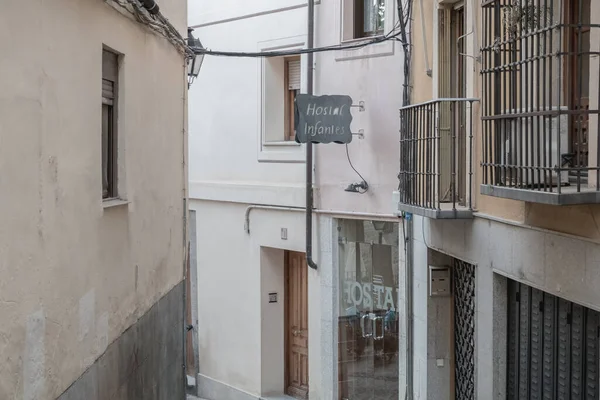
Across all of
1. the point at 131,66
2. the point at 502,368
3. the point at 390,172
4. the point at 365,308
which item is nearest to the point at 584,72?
the point at 502,368

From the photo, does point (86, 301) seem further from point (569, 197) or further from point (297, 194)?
point (297, 194)

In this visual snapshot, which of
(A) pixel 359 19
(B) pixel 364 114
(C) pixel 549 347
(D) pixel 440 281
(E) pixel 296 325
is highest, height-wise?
(A) pixel 359 19

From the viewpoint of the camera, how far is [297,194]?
1348 cm

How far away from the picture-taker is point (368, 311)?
42.1 feet

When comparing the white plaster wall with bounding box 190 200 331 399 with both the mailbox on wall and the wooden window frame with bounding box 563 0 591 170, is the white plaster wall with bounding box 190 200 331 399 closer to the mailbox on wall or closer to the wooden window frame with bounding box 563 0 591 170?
the mailbox on wall

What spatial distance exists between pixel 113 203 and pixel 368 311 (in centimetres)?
649

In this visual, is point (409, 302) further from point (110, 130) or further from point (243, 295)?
point (110, 130)

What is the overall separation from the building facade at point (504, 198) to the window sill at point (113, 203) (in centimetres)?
292

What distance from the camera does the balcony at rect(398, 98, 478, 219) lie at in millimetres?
8586

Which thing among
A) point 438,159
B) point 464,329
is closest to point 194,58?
point 438,159

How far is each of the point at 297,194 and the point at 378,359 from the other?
275cm

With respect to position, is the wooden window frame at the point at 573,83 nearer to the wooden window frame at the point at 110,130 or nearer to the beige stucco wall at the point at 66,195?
the beige stucco wall at the point at 66,195

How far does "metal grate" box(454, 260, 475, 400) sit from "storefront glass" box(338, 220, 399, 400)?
7.34ft

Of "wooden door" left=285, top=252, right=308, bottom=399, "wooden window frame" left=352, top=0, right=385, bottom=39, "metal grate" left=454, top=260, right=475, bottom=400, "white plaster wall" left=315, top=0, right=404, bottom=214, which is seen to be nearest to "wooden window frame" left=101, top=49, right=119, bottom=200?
"metal grate" left=454, top=260, right=475, bottom=400
